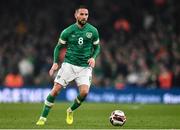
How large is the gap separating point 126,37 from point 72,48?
16.6 metres

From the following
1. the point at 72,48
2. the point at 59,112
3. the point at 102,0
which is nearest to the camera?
the point at 72,48

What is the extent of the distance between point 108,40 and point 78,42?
17.0 metres

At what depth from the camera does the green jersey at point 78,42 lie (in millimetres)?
16859

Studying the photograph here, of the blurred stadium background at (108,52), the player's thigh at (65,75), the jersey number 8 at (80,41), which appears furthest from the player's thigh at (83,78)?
the blurred stadium background at (108,52)

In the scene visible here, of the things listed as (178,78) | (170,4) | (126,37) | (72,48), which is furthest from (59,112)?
(170,4)

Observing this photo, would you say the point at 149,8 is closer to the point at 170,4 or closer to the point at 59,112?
the point at 170,4

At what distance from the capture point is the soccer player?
1683 centimetres

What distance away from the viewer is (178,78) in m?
29.7

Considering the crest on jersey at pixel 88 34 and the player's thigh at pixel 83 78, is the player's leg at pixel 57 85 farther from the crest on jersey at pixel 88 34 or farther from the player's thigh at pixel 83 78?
the crest on jersey at pixel 88 34

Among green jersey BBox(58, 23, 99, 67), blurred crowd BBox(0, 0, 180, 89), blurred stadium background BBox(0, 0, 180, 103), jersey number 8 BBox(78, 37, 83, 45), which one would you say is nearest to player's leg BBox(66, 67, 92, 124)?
green jersey BBox(58, 23, 99, 67)

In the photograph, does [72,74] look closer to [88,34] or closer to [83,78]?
[83,78]

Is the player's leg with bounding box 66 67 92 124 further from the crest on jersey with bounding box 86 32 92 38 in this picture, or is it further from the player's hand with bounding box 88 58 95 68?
the crest on jersey with bounding box 86 32 92 38

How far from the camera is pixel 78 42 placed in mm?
16906

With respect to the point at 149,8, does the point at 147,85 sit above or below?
below
